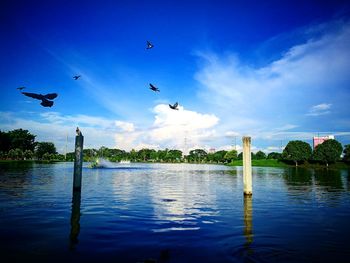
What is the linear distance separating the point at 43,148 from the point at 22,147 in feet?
85.6

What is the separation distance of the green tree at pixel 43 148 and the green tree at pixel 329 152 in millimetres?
160963

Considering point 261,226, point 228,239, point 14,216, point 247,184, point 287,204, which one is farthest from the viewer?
point 247,184

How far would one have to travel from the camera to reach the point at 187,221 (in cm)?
1440

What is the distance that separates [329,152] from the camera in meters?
110

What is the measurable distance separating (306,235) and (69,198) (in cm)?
1722

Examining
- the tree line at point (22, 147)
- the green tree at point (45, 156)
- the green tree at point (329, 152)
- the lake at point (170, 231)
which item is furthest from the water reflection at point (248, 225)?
the green tree at point (45, 156)

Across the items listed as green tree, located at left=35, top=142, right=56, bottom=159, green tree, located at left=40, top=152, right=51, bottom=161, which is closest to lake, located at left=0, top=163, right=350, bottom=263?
green tree, located at left=40, top=152, right=51, bottom=161

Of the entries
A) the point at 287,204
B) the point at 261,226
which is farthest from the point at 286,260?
the point at 287,204

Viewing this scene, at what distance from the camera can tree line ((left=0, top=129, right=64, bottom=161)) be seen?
13638 centimetres

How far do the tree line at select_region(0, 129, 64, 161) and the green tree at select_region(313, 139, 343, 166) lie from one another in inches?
5665

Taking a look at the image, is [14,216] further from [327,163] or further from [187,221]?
[327,163]

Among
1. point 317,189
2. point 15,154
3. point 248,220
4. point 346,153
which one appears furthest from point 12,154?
point 346,153

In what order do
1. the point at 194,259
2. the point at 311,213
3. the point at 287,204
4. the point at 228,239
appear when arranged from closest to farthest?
the point at 194,259 → the point at 228,239 → the point at 311,213 → the point at 287,204

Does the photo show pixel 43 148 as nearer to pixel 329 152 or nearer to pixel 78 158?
pixel 329 152
